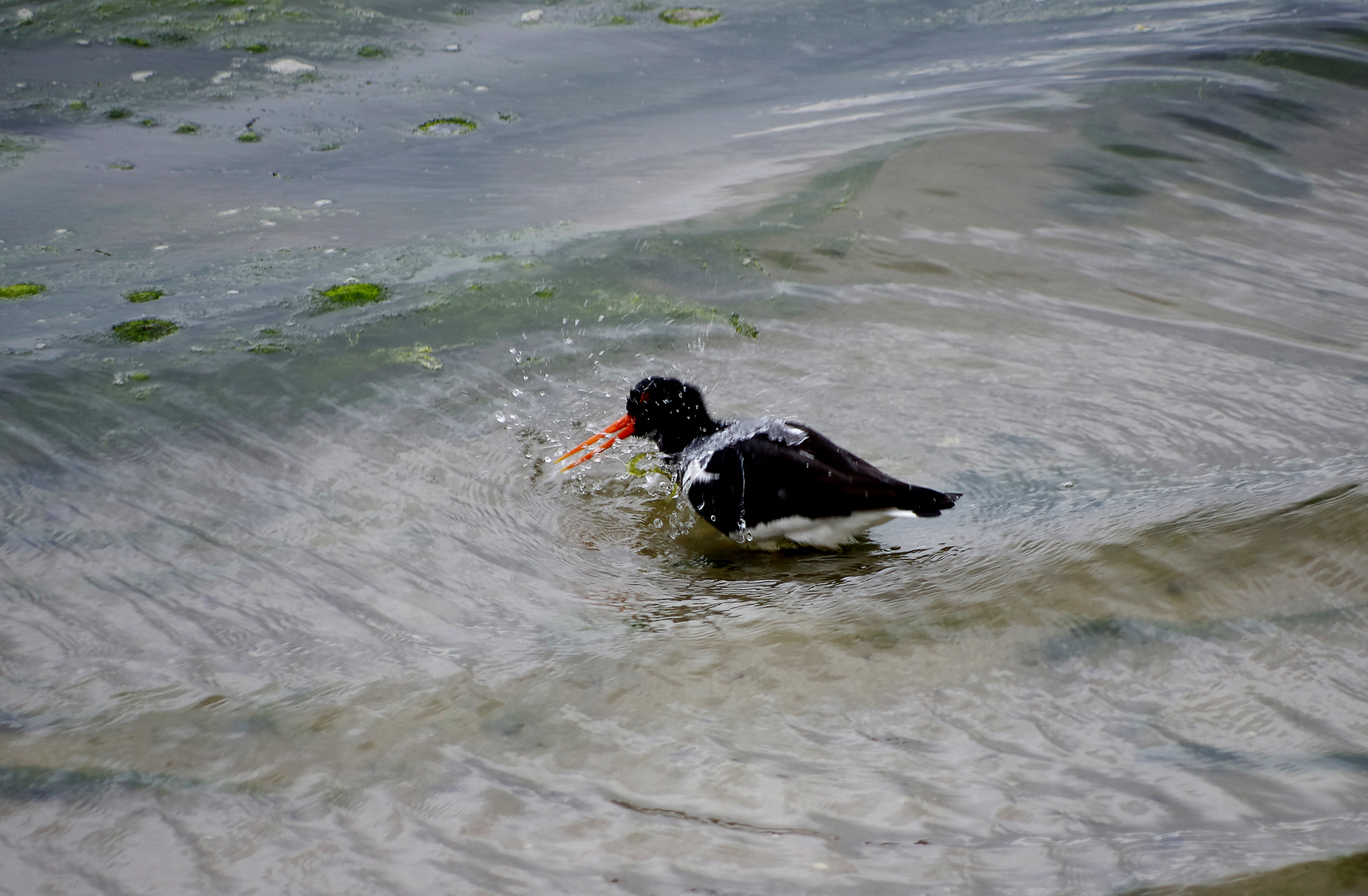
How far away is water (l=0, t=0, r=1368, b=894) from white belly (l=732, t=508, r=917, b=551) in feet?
0.26

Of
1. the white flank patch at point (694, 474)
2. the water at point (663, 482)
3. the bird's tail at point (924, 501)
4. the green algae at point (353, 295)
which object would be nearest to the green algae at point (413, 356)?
the water at point (663, 482)

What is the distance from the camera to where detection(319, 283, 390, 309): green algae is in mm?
5418

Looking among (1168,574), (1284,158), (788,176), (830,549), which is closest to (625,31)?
(788,176)

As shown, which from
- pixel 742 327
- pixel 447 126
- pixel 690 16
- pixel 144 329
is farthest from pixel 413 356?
pixel 690 16

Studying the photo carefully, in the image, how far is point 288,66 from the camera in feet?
27.4

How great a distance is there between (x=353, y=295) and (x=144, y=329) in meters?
0.93

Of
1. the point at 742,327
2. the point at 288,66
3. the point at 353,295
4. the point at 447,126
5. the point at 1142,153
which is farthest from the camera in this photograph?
the point at 288,66

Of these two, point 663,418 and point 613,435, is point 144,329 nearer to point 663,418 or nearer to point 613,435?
point 613,435

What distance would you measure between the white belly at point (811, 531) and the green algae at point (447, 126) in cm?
472

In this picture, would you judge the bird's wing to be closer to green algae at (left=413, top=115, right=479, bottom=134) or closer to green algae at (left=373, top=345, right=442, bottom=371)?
green algae at (left=373, top=345, right=442, bottom=371)

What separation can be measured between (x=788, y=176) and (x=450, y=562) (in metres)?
3.95

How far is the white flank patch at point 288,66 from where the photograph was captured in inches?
326

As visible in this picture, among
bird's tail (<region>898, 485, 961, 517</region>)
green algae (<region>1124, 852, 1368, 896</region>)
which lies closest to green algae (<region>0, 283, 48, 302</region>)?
bird's tail (<region>898, 485, 961, 517</region>)

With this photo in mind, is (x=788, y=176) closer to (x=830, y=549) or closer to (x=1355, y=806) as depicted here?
(x=830, y=549)
